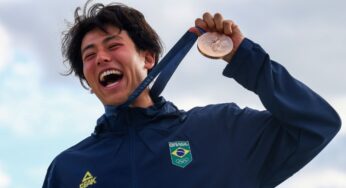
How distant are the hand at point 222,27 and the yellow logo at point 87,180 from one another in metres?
1.54

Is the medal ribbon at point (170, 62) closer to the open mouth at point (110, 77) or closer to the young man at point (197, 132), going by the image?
the young man at point (197, 132)

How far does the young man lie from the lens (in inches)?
194

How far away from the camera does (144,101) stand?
6020mm

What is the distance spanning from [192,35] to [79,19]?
5.58 ft

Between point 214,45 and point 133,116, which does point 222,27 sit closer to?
point 214,45

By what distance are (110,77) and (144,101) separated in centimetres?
39

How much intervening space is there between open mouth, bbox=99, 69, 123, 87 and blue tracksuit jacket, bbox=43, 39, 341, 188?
0.30 meters

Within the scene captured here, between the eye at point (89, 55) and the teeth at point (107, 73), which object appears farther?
the eye at point (89, 55)

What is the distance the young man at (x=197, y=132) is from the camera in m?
4.93

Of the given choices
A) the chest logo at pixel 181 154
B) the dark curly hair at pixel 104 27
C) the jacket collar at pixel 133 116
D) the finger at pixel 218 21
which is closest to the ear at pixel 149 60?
the dark curly hair at pixel 104 27

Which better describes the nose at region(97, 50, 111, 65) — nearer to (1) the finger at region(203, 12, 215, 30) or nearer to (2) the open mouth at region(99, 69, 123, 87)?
(2) the open mouth at region(99, 69, 123, 87)

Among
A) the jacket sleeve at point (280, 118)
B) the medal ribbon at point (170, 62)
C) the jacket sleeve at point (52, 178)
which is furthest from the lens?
the jacket sleeve at point (52, 178)

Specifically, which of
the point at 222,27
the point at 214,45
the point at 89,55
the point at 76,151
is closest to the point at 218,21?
the point at 222,27

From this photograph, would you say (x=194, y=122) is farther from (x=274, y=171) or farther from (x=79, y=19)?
(x=79, y=19)
